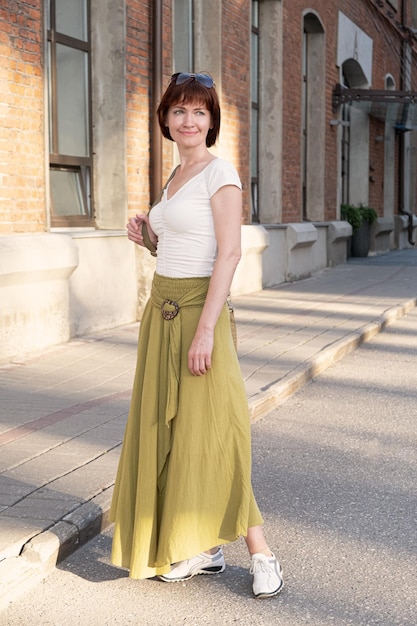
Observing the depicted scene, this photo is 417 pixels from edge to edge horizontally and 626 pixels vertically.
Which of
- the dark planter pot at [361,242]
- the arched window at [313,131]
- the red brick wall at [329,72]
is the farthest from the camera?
the dark planter pot at [361,242]

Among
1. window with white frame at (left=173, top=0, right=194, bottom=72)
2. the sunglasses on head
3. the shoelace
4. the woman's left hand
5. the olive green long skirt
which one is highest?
window with white frame at (left=173, top=0, right=194, bottom=72)

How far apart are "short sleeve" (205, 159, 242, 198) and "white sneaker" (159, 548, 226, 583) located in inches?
50.7

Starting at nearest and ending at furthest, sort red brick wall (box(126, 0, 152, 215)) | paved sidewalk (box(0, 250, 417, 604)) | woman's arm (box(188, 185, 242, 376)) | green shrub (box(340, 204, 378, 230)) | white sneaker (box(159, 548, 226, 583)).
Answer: woman's arm (box(188, 185, 242, 376)) → white sneaker (box(159, 548, 226, 583)) → paved sidewalk (box(0, 250, 417, 604)) → red brick wall (box(126, 0, 152, 215)) → green shrub (box(340, 204, 378, 230))

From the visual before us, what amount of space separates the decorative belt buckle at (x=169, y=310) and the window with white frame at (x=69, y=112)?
6.54m

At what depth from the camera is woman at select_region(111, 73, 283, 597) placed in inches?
136

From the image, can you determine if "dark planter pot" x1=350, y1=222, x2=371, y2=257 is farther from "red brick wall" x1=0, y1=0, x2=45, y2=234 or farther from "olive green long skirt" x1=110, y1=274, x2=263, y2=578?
"olive green long skirt" x1=110, y1=274, x2=263, y2=578

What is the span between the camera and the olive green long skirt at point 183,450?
137 inches

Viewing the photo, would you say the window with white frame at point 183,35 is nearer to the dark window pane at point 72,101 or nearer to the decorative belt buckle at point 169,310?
the dark window pane at point 72,101

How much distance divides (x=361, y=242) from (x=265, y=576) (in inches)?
811

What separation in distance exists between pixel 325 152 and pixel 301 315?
8453mm

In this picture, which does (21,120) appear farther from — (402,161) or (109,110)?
(402,161)

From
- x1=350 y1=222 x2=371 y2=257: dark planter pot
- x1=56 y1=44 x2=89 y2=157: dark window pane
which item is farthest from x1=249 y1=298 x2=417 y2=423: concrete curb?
x1=350 y1=222 x2=371 y2=257: dark planter pot

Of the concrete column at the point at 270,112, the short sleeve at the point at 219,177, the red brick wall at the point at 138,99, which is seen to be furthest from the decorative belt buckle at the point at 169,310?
the concrete column at the point at 270,112

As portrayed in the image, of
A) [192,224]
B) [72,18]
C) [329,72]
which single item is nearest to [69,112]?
[72,18]
